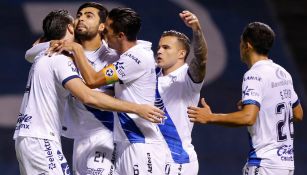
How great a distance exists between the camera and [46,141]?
7.55 meters

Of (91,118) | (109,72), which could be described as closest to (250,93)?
(109,72)

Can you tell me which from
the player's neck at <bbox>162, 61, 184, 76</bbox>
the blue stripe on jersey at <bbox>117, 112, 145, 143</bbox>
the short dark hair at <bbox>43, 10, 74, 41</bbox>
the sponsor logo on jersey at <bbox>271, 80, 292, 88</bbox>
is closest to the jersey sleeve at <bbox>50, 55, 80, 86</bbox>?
the short dark hair at <bbox>43, 10, 74, 41</bbox>

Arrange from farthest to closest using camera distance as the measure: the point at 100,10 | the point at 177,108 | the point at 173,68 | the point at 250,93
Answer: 1. the point at 173,68
2. the point at 177,108
3. the point at 100,10
4. the point at 250,93

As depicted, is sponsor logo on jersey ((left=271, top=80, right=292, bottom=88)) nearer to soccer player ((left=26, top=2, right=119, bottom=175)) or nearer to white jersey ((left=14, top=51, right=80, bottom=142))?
soccer player ((left=26, top=2, right=119, bottom=175))

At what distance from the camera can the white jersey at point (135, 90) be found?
789cm

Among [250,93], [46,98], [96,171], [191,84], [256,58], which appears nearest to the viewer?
[46,98]

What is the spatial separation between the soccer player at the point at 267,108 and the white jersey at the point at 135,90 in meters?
0.87

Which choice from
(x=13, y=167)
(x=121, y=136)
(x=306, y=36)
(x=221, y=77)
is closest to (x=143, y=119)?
(x=121, y=136)

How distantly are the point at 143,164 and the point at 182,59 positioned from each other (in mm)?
1523

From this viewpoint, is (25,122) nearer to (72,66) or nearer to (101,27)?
(72,66)

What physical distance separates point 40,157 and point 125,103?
2.84 feet

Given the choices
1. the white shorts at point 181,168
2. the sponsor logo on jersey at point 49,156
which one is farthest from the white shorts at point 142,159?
the sponsor logo on jersey at point 49,156

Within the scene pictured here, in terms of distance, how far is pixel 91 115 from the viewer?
8328 mm

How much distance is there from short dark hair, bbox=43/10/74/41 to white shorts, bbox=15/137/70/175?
106 centimetres
